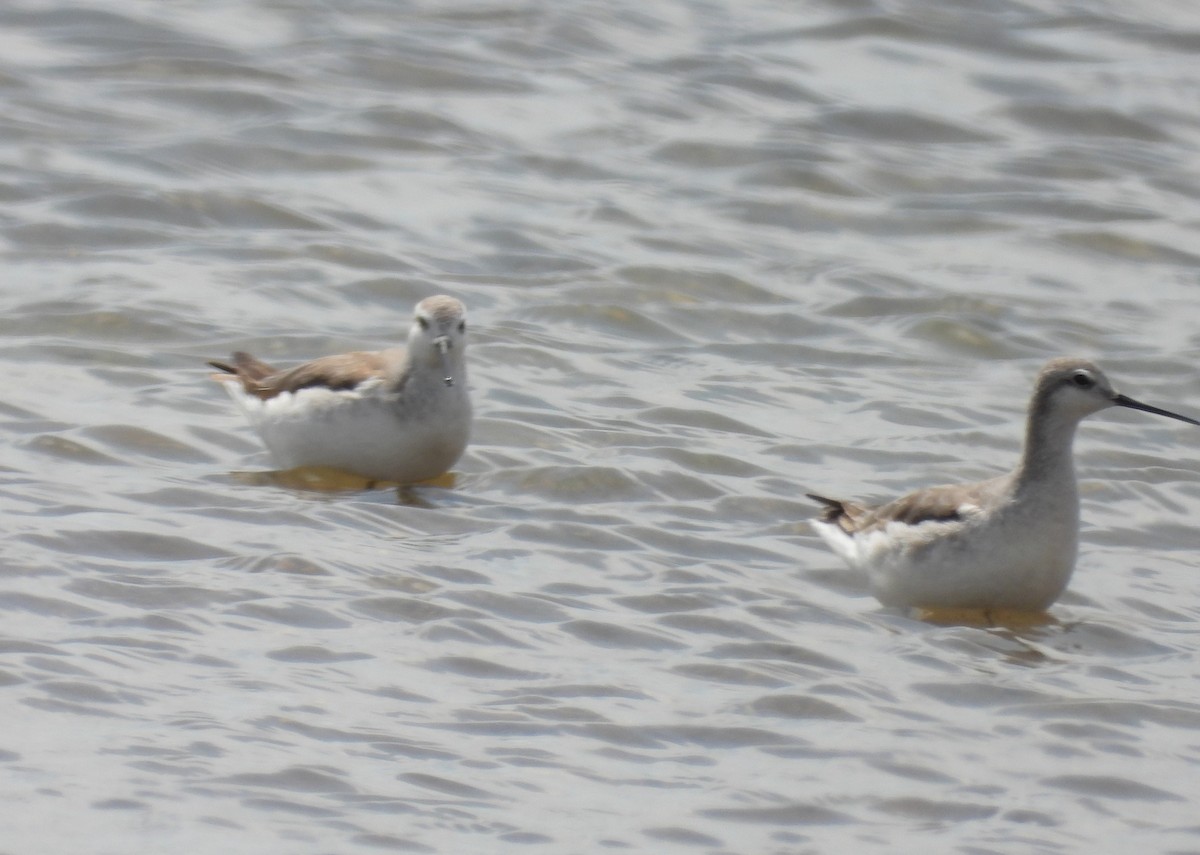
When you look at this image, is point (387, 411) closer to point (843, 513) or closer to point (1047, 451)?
point (843, 513)

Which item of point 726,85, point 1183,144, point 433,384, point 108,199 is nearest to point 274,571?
point 433,384

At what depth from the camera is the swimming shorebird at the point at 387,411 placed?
10867 millimetres

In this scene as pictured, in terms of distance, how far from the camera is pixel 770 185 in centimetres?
1762

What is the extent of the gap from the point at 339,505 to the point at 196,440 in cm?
144

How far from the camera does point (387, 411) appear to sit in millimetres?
10883

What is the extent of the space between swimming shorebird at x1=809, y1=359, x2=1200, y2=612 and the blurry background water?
0.26 meters

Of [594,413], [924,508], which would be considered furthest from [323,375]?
[924,508]

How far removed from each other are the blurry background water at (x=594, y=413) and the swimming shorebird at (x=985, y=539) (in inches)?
10.3

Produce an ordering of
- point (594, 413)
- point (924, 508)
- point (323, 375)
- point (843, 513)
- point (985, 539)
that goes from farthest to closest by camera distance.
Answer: point (594, 413) < point (323, 375) < point (843, 513) < point (924, 508) < point (985, 539)

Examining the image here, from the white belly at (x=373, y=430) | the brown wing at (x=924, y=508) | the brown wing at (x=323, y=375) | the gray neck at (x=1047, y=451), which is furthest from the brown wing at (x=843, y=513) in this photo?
the brown wing at (x=323, y=375)

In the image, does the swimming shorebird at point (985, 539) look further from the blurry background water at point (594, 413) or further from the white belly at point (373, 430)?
the white belly at point (373, 430)

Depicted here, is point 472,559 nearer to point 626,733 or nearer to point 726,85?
point 626,733

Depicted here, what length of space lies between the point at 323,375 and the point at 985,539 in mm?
3697

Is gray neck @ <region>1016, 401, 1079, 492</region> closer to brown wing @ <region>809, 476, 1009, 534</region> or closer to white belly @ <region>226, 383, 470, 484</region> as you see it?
brown wing @ <region>809, 476, 1009, 534</region>
